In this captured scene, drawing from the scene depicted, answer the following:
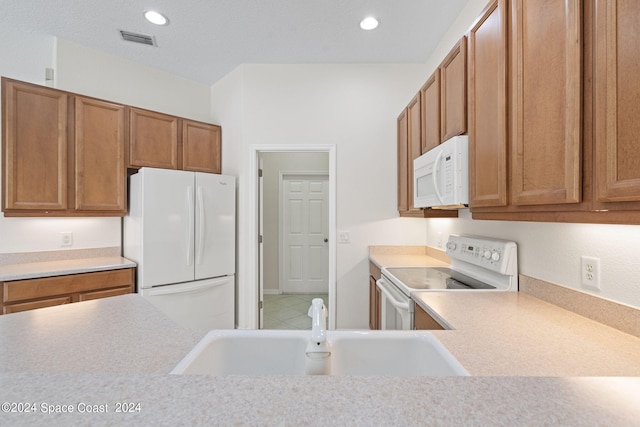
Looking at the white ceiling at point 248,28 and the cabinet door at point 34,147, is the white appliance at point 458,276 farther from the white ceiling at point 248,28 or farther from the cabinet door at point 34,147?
the cabinet door at point 34,147

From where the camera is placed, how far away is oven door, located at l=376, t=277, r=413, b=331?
1556 millimetres

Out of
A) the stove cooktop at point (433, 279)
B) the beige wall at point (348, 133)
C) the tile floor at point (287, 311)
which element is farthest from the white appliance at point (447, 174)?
the tile floor at point (287, 311)

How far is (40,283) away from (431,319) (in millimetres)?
2574

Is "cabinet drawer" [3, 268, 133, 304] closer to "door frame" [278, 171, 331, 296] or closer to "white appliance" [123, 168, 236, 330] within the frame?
"white appliance" [123, 168, 236, 330]

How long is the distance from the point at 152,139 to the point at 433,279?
107 inches

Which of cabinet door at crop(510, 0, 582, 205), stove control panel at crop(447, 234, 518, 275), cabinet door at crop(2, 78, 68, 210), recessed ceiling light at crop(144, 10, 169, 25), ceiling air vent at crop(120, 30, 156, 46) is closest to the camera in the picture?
cabinet door at crop(510, 0, 582, 205)

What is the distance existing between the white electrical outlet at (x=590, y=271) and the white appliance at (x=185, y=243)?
2.58 m

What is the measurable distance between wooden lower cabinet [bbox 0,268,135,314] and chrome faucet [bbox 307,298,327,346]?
217 centimetres

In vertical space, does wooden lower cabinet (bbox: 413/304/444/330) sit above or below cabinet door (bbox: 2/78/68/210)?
below

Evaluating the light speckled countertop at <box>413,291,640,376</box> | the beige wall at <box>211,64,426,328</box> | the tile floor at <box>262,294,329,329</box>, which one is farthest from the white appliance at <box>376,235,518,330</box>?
the tile floor at <box>262,294,329,329</box>

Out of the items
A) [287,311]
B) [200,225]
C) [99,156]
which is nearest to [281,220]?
[287,311]

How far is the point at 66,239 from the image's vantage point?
2488 millimetres

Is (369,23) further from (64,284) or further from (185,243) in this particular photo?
(64,284)

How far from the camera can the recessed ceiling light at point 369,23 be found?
7.29 feet
